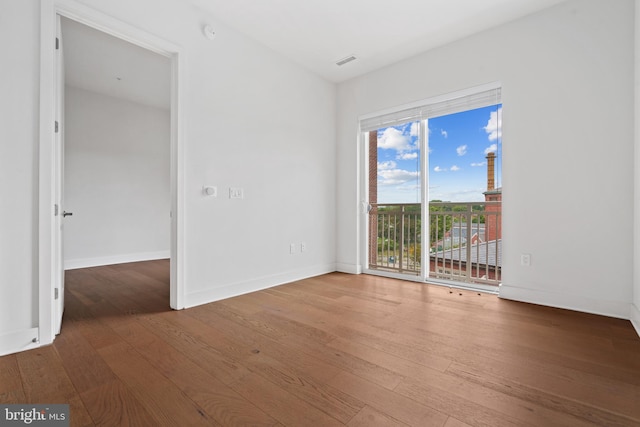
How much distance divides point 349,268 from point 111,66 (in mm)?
4171

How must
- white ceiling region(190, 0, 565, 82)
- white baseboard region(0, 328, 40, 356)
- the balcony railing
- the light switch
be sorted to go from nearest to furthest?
1. white baseboard region(0, 328, 40, 356)
2. white ceiling region(190, 0, 565, 82)
3. the light switch
4. the balcony railing

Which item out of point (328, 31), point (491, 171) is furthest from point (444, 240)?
point (328, 31)

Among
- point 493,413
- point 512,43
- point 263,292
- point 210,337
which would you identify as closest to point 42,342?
point 210,337

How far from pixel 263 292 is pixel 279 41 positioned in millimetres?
2785

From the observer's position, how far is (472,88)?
3.12 meters

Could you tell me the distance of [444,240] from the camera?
3637mm

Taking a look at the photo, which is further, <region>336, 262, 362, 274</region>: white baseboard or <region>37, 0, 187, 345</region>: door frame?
<region>336, 262, 362, 274</region>: white baseboard

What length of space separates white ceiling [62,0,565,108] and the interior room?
2cm

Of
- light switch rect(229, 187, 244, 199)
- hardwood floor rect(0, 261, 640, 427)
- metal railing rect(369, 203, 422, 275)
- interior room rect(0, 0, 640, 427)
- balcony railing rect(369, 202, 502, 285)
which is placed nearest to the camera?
hardwood floor rect(0, 261, 640, 427)

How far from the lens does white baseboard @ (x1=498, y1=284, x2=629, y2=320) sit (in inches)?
94.0

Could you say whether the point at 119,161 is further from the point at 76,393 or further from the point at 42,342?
the point at 76,393

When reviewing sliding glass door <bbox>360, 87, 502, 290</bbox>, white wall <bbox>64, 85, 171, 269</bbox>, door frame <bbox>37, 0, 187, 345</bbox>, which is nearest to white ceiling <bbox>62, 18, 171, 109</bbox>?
white wall <bbox>64, 85, 171, 269</bbox>

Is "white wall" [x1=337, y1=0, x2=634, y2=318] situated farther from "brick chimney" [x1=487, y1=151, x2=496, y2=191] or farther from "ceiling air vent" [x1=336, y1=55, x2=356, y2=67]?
"ceiling air vent" [x1=336, y1=55, x2=356, y2=67]

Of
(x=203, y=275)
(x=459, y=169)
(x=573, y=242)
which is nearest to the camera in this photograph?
(x=573, y=242)
